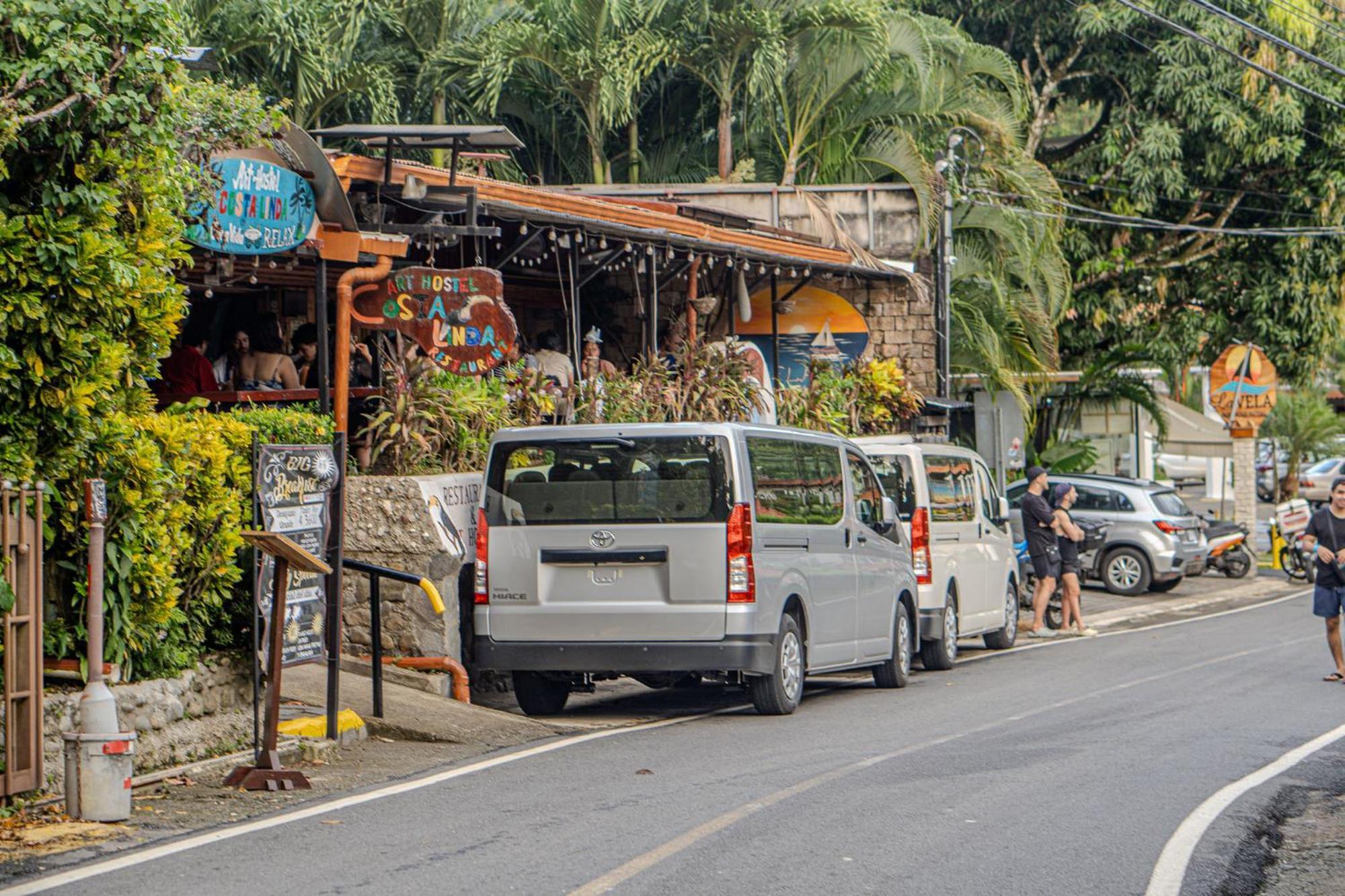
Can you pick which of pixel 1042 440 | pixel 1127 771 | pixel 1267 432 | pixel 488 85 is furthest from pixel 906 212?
pixel 1267 432

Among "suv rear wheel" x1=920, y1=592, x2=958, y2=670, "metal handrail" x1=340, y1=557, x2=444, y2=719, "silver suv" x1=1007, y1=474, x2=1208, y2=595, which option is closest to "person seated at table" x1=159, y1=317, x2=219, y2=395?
"metal handrail" x1=340, y1=557, x2=444, y2=719

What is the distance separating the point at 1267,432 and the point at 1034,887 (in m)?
45.7

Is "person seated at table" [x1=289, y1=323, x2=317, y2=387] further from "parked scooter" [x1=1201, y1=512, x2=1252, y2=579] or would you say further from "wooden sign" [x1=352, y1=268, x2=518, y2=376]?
"parked scooter" [x1=1201, y1=512, x2=1252, y2=579]

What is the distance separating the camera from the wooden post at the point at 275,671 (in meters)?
9.05

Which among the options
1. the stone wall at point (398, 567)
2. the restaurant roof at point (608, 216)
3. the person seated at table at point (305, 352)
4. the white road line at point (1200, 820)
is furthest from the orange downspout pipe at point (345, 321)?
the white road line at point (1200, 820)

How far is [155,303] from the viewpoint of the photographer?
966 centimetres

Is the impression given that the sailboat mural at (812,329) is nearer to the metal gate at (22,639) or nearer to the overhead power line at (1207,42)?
the overhead power line at (1207,42)

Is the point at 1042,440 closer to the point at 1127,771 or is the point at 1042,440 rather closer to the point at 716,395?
the point at 716,395

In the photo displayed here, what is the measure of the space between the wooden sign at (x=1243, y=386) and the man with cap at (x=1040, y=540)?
13.2 meters

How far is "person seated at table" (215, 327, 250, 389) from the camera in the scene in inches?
603

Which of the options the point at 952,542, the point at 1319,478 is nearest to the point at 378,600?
the point at 952,542

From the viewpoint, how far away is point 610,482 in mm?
11828

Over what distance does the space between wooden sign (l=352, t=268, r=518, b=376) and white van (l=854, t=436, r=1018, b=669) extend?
4294mm

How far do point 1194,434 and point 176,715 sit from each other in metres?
35.1
